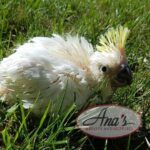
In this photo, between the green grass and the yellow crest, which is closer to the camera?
the green grass

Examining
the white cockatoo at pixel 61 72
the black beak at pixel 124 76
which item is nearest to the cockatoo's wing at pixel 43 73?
the white cockatoo at pixel 61 72

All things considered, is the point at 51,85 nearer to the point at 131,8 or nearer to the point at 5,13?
the point at 5,13

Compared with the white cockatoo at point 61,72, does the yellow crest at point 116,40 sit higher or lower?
higher

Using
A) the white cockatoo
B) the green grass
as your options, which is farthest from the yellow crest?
the green grass

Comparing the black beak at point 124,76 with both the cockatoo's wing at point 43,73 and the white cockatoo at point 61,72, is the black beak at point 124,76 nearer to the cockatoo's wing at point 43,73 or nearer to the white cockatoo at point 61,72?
the white cockatoo at point 61,72

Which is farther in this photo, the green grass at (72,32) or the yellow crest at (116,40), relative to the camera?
the yellow crest at (116,40)

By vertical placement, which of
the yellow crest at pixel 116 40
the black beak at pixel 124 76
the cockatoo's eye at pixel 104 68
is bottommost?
the black beak at pixel 124 76

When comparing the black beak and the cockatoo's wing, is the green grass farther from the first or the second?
the black beak

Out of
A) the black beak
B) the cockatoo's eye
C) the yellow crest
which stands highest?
the yellow crest
